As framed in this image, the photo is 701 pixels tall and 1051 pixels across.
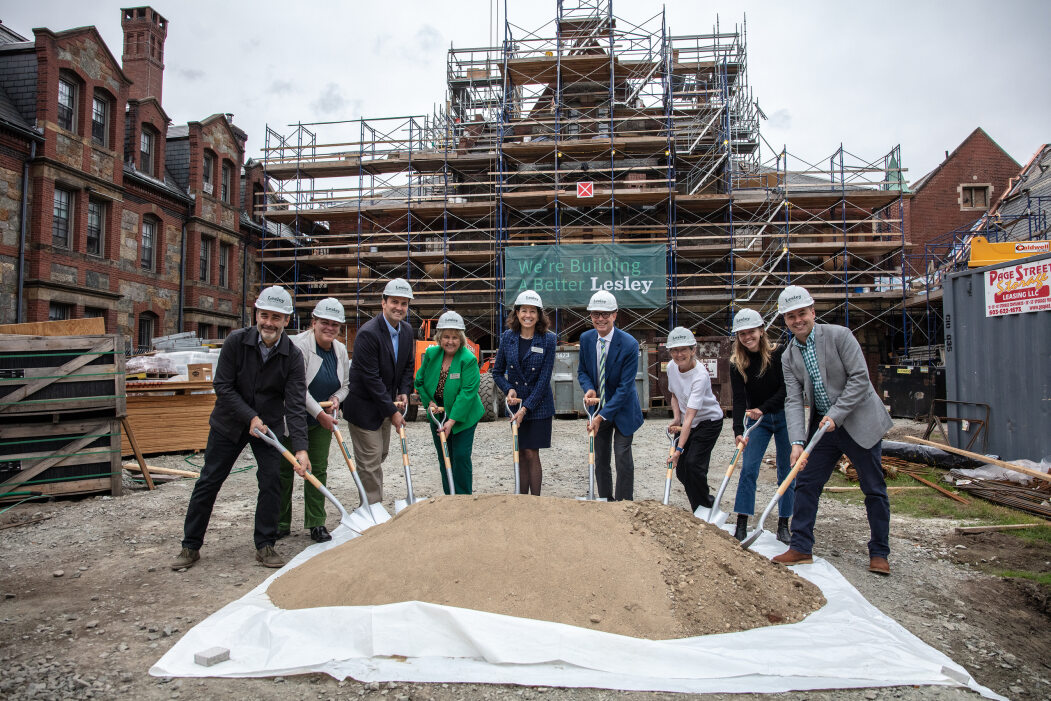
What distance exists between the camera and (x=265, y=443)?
180 inches

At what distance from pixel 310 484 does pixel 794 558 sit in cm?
364

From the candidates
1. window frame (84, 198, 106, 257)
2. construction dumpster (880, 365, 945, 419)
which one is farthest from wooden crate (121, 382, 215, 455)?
construction dumpster (880, 365, 945, 419)

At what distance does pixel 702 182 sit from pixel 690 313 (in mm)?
4936

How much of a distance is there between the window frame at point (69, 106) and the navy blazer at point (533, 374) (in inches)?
697

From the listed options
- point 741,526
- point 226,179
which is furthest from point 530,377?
point 226,179

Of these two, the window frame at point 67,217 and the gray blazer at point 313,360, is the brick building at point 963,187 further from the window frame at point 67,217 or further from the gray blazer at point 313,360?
the window frame at point 67,217

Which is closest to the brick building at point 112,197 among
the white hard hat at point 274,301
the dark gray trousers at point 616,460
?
the white hard hat at point 274,301

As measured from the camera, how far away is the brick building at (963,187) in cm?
3088

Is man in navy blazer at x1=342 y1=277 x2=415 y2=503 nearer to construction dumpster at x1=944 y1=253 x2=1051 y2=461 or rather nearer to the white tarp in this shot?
the white tarp

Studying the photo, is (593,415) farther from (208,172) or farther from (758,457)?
(208,172)

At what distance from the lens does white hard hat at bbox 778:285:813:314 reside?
4.37 m

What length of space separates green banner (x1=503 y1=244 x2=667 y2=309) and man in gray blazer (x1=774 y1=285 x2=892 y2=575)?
51.8ft

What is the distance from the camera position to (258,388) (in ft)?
14.8

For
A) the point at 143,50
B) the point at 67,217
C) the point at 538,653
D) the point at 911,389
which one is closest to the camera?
the point at 538,653
